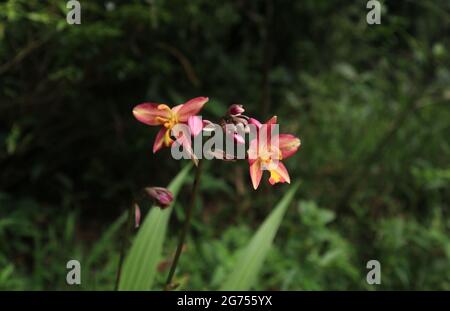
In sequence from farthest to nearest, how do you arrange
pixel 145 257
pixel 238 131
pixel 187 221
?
1. pixel 145 257
2. pixel 187 221
3. pixel 238 131

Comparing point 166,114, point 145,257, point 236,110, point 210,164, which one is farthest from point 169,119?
point 210,164

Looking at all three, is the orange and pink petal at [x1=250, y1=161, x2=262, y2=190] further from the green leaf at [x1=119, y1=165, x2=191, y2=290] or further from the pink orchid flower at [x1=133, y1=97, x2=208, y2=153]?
the green leaf at [x1=119, y1=165, x2=191, y2=290]

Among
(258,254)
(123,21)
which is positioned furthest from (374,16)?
(258,254)

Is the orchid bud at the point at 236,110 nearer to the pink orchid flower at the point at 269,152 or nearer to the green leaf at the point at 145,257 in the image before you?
the pink orchid flower at the point at 269,152

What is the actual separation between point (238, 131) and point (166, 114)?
0.13m

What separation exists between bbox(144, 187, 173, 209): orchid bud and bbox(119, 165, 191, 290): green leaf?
431 millimetres

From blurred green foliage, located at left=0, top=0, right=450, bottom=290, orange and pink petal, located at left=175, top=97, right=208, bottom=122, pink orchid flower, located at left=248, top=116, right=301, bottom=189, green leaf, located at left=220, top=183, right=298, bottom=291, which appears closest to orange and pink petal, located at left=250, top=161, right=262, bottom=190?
pink orchid flower, located at left=248, top=116, right=301, bottom=189

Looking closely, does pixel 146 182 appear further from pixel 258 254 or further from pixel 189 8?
pixel 258 254

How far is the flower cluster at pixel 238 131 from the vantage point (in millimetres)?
893

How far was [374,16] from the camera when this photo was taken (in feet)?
6.85

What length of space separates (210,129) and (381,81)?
114 inches

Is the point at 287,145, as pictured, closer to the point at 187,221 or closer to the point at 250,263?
the point at 187,221

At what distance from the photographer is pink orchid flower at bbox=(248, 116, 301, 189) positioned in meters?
0.90

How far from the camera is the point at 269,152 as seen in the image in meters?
0.91
